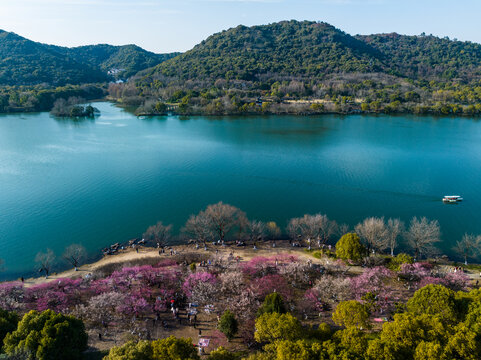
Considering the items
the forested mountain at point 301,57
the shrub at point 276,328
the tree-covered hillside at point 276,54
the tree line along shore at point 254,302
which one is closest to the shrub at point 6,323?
the tree line along shore at point 254,302

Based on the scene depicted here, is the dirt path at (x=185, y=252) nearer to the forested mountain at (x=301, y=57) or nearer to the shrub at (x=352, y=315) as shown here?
the shrub at (x=352, y=315)

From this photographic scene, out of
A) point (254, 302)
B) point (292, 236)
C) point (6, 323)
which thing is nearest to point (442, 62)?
point (292, 236)

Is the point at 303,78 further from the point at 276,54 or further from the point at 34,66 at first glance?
the point at 34,66

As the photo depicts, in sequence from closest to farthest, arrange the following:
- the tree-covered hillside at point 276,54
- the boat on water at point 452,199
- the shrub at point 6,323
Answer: the shrub at point 6,323 → the boat on water at point 452,199 → the tree-covered hillside at point 276,54

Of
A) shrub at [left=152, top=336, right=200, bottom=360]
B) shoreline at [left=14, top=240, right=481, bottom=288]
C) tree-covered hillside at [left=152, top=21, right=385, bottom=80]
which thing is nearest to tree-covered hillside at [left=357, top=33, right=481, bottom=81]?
tree-covered hillside at [left=152, top=21, right=385, bottom=80]

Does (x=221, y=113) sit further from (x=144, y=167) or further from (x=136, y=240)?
(x=136, y=240)

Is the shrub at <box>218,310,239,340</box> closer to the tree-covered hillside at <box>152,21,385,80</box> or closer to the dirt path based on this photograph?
the dirt path
